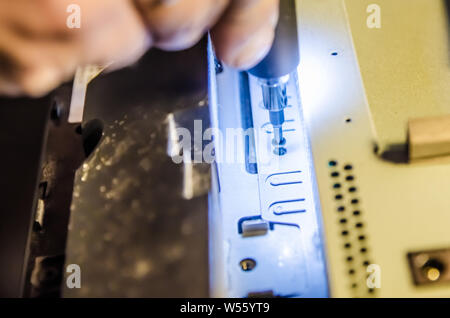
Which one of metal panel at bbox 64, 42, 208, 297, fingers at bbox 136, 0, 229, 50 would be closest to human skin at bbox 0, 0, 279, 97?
fingers at bbox 136, 0, 229, 50

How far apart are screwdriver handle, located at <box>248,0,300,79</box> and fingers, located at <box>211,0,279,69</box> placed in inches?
0.5

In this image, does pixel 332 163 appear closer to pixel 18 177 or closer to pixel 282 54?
pixel 282 54

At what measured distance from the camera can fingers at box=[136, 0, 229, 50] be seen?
19.2 inches

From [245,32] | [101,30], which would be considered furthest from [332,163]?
[101,30]

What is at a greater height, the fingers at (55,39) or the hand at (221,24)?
the hand at (221,24)

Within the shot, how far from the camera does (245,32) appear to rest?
562 millimetres

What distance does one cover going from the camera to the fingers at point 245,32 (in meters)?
0.54

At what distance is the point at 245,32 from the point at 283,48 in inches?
3.1

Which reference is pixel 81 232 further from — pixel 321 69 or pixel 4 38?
pixel 321 69

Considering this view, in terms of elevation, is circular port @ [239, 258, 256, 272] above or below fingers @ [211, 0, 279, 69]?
below

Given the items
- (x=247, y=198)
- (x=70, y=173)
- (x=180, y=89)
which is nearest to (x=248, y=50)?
(x=180, y=89)

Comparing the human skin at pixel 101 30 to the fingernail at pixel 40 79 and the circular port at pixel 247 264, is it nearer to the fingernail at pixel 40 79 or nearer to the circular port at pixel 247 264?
the fingernail at pixel 40 79

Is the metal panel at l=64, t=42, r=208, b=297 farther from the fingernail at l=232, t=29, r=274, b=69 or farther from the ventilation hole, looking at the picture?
Result: the ventilation hole

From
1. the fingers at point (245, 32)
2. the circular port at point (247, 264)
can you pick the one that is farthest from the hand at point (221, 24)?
the circular port at point (247, 264)
